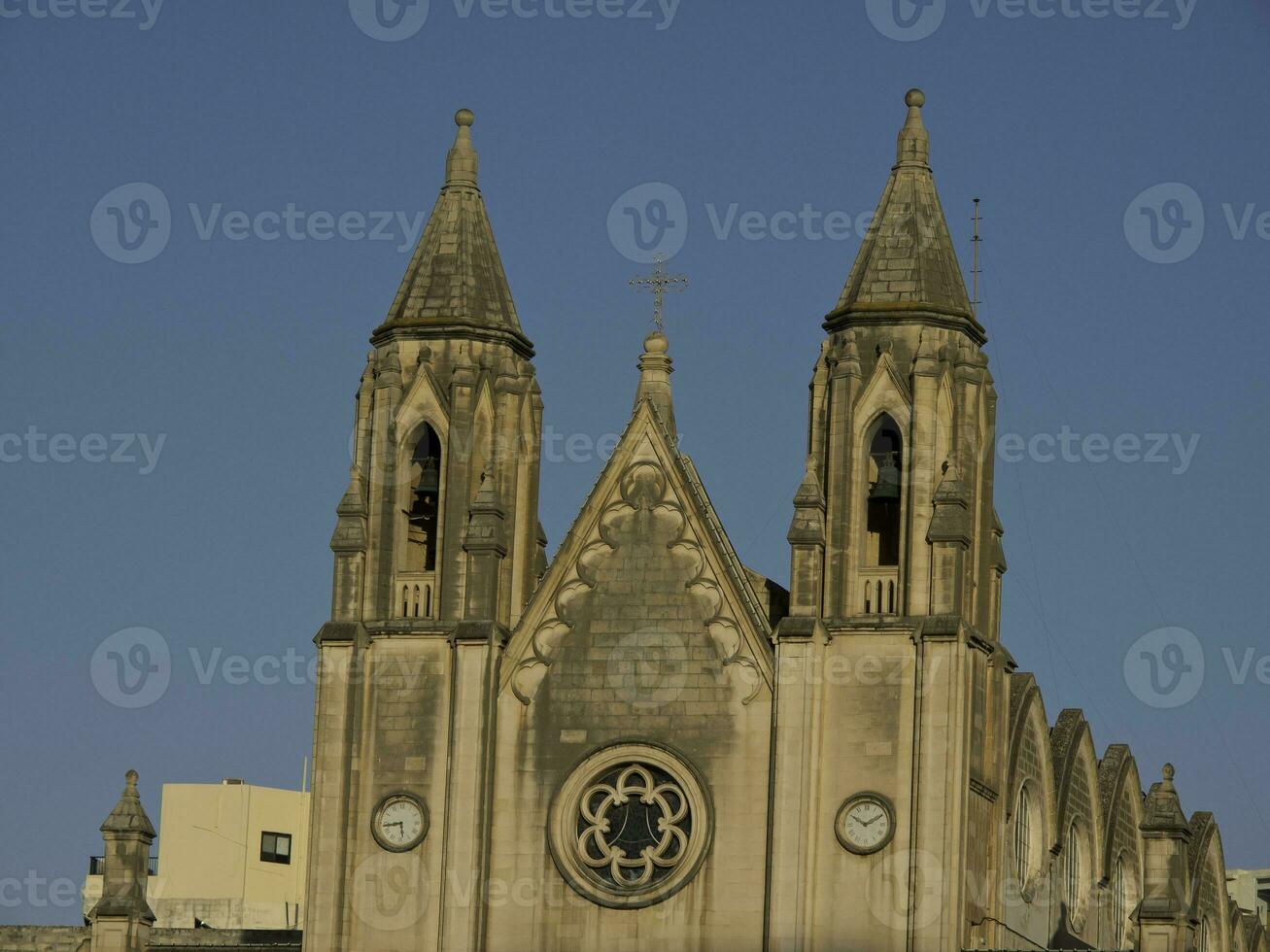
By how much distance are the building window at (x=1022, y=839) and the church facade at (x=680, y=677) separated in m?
0.20

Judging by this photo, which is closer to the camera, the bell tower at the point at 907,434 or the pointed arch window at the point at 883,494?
the bell tower at the point at 907,434

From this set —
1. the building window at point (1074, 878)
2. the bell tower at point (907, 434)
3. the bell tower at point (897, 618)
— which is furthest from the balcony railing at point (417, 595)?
the building window at point (1074, 878)

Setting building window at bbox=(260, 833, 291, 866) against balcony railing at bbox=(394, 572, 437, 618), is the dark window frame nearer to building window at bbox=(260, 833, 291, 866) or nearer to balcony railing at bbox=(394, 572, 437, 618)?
building window at bbox=(260, 833, 291, 866)

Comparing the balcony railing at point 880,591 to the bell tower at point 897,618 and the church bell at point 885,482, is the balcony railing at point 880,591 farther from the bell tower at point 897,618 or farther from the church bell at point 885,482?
the church bell at point 885,482

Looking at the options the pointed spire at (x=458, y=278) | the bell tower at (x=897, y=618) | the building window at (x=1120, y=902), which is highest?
the pointed spire at (x=458, y=278)

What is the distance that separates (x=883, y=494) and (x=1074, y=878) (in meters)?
11.4

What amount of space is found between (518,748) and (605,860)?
2.78m

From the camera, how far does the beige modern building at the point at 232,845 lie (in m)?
104

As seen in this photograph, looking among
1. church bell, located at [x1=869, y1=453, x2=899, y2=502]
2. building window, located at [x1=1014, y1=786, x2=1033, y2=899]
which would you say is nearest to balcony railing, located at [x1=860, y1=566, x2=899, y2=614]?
church bell, located at [x1=869, y1=453, x2=899, y2=502]

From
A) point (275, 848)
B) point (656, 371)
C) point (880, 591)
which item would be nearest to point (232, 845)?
point (275, 848)

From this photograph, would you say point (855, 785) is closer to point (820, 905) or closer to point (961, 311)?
point (820, 905)

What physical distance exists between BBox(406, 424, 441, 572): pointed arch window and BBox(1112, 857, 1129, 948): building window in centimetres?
1804

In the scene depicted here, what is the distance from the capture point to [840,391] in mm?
69562

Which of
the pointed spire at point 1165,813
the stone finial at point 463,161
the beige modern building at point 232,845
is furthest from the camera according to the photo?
the beige modern building at point 232,845
